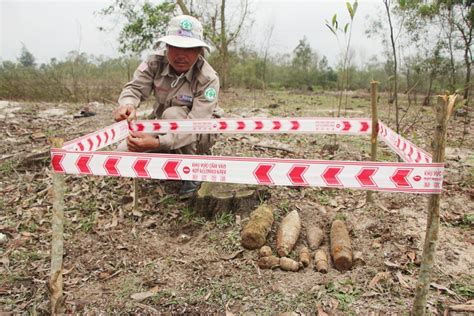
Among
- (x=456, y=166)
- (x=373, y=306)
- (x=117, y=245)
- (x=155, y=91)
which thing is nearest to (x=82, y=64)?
(x=155, y=91)

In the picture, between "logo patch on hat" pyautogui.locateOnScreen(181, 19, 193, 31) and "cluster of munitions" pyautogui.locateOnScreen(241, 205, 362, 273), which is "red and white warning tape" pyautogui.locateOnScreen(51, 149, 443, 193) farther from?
"logo patch on hat" pyautogui.locateOnScreen(181, 19, 193, 31)

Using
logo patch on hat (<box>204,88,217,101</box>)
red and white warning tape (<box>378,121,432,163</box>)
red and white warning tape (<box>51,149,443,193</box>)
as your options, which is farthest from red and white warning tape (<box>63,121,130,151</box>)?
red and white warning tape (<box>378,121,432,163</box>)

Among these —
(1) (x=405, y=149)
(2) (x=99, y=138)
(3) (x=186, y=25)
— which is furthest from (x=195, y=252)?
(3) (x=186, y=25)

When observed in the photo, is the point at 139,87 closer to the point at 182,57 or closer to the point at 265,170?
the point at 182,57

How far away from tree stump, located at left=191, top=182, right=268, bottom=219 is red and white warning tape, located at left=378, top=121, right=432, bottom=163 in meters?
1.28

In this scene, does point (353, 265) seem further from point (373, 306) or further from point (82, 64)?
point (82, 64)

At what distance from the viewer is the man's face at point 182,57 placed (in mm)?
3430

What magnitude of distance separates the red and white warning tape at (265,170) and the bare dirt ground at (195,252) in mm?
828

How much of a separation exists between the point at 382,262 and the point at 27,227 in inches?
122

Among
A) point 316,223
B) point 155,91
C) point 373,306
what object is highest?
point 155,91

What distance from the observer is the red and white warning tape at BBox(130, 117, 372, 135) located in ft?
12.5

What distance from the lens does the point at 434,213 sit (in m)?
1.87

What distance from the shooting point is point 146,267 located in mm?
2699

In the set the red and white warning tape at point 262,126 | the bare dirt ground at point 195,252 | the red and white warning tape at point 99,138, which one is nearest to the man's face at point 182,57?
the red and white warning tape at point 262,126
